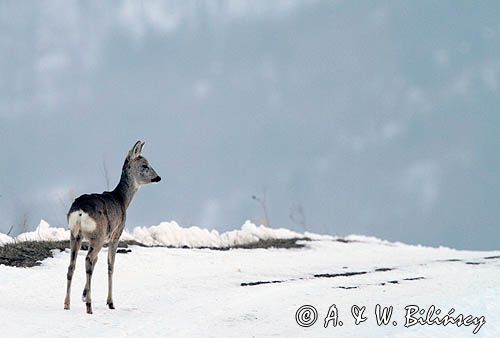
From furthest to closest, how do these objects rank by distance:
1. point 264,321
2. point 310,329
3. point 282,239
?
point 282,239 < point 264,321 < point 310,329

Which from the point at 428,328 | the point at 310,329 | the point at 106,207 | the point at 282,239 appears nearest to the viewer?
the point at 428,328

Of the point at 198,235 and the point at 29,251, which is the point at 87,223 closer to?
the point at 29,251

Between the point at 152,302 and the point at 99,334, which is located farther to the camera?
the point at 152,302

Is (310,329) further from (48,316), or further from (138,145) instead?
(138,145)

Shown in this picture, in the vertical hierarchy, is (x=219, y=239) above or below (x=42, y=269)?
above

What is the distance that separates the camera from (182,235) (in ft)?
93.9

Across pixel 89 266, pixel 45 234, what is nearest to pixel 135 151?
pixel 89 266

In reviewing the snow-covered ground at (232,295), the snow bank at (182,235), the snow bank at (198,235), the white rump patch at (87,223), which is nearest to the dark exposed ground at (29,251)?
the snow-covered ground at (232,295)

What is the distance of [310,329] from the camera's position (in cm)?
1076

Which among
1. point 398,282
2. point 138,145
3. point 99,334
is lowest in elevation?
point 99,334

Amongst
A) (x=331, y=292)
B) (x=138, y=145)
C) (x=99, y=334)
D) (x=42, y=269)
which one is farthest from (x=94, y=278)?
(x=99, y=334)

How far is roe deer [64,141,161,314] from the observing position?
11789 mm

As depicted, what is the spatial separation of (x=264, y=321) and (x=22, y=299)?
532cm

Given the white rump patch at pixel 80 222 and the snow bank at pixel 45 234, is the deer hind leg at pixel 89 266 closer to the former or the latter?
the white rump patch at pixel 80 222
